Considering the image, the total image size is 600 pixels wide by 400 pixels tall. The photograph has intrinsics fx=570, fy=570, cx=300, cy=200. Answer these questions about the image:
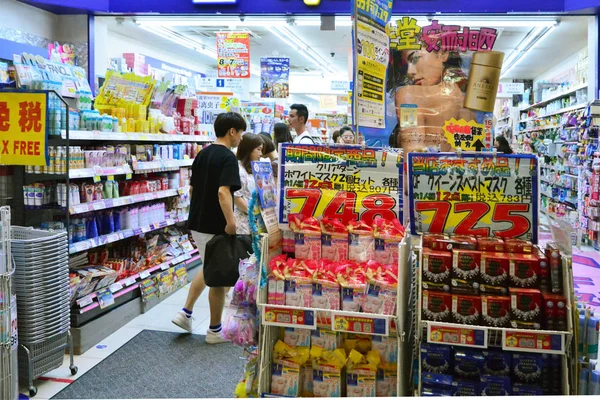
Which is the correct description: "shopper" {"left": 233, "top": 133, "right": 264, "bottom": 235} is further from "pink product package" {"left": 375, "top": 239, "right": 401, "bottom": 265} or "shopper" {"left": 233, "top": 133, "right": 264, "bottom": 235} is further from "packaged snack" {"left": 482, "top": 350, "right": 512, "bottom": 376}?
"packaged snack" {"left": 482, "top": 350, "right": 512, "bottom": 376}

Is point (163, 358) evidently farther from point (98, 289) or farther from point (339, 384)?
point (339, 384)

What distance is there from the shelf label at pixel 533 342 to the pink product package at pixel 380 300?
41cm

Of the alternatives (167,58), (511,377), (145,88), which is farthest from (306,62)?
(511,377)

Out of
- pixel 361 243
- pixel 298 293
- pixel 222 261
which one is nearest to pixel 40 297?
pixel 222 261

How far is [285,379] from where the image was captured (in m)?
2.34

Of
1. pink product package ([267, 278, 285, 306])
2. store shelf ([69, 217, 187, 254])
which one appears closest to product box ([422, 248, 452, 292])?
pink product package ([267, 278, 285, 306])

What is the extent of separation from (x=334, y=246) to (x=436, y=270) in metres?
0.49

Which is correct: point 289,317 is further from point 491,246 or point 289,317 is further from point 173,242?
point 173,242

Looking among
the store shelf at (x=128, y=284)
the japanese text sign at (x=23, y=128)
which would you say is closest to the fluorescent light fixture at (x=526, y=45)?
the store shelf at (x=128, y=284)

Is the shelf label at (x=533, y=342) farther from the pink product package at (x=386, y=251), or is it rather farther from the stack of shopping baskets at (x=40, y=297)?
the stack of shopping baskets at (x=40, y=297)

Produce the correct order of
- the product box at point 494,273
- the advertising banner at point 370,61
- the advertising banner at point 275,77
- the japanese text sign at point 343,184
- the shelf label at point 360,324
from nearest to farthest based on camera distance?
the product box at point 494,273 < the shelf label at point 360,324 < the japanese text sign at point 343,184 < the advertising banner at point 370,61 < the advertising banner at point 275,77

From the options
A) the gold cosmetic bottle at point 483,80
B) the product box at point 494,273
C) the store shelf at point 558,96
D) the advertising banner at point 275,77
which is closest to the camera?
the product box at point 494,273

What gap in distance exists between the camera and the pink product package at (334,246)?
2391 mm

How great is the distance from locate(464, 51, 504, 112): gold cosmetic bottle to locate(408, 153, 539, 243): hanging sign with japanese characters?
1038 millimetres
